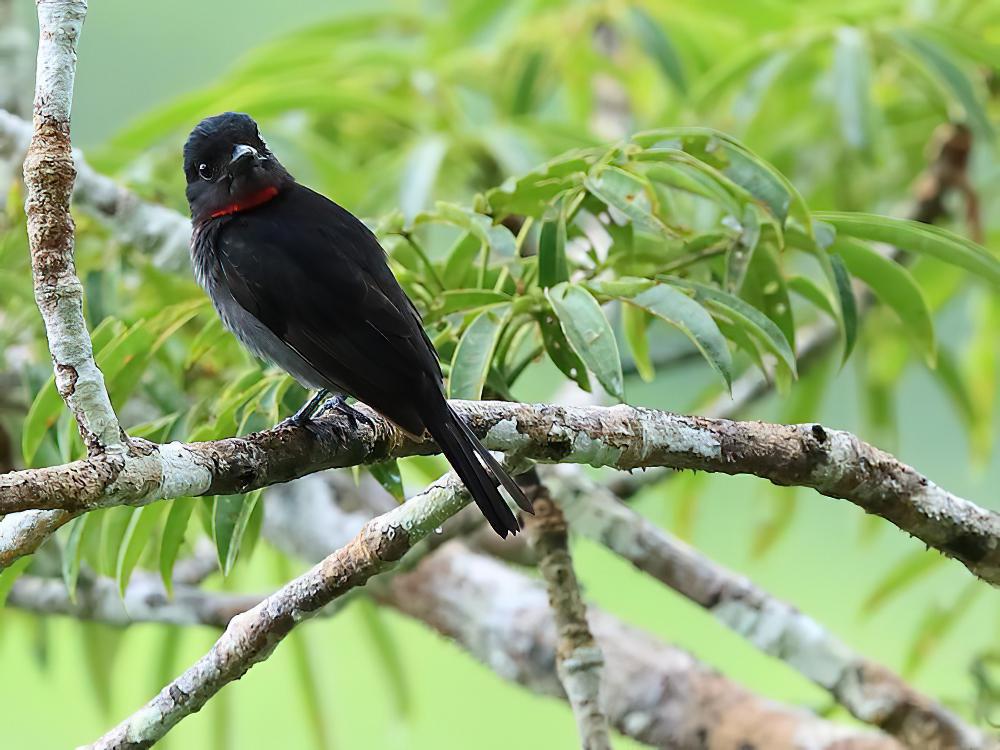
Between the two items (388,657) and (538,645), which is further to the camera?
(388,657)

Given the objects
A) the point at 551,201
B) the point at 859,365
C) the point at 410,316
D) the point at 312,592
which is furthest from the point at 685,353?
the point at 312,592

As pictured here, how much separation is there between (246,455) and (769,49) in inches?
Answer: 71.5

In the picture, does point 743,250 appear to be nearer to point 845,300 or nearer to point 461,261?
point 845,300

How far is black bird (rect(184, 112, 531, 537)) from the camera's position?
1567mm

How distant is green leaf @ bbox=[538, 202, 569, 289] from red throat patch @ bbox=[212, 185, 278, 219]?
0.56 meters

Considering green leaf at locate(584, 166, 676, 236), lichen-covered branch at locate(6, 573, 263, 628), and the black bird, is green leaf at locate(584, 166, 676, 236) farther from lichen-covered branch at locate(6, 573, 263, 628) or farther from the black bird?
lichen-covered branch at locate(6, 573, 263, 628)

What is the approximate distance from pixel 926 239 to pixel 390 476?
841 millimetres

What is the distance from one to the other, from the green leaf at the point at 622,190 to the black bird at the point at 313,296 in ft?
1.04

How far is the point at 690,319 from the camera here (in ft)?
5.33

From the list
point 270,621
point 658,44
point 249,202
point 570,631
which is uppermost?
point 658,44

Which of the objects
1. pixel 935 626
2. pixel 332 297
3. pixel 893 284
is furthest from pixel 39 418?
pixel 935 626

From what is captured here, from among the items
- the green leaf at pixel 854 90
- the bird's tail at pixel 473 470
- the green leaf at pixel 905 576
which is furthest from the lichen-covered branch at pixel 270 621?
the green leaf at pixel 905 576

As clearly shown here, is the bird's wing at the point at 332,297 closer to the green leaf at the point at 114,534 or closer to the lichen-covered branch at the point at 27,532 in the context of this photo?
the green leaf at the point at 114,534

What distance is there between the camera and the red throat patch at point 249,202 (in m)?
2.09
